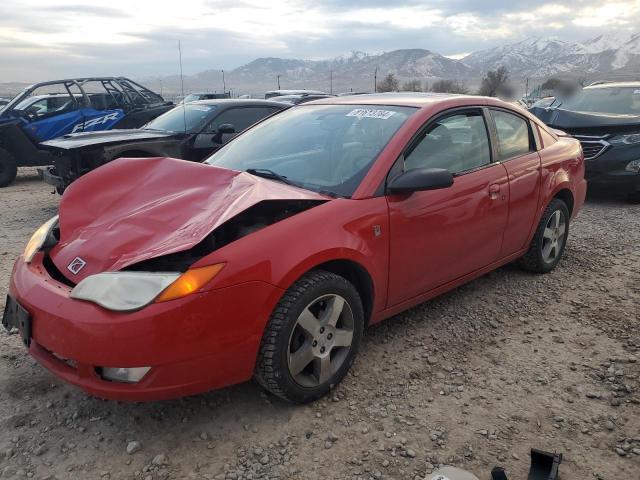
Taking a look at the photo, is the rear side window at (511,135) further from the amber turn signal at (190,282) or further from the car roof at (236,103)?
the car roof at (236,103)

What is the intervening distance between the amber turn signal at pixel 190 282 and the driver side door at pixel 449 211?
1100mm

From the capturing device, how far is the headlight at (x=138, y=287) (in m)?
2.18

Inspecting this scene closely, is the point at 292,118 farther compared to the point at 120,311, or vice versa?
the point at 292,118

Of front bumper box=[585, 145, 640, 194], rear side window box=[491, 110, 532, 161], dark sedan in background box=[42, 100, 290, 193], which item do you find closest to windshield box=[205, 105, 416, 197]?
rear side window box=[491, 110, 532, 161]

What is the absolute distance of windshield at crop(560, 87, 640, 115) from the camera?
26.2 ft

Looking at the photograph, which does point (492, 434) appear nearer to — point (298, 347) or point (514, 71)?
point (298, 347)

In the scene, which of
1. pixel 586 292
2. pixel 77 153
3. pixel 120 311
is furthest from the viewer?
pixel 77 153

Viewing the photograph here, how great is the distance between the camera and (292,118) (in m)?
3.79

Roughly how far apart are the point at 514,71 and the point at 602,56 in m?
22.1

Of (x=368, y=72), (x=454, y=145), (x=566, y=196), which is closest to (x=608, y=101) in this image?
(x=566, y=196)

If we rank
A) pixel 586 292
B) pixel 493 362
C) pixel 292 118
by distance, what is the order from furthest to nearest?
pixel 586 292 → pixel 292 118 → pixel 493 362

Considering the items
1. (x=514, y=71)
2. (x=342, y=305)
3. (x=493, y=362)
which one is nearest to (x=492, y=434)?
(x=493, y=362)

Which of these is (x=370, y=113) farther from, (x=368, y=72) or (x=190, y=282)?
(x=368, y=72)

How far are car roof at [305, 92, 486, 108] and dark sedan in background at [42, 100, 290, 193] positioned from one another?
2.33 meters
